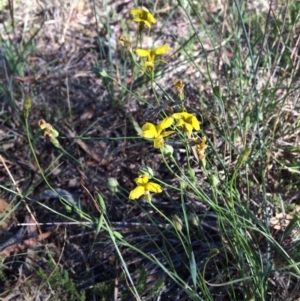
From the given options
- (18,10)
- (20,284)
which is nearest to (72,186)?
(20,284)

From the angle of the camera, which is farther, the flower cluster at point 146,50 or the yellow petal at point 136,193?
the flower cluster at point 146,50

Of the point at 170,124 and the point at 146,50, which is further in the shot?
the point at 146,50

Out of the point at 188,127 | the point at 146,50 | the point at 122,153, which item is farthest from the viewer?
the point at 122,153

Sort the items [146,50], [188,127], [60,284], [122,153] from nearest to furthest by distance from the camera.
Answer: [188,127], [146,50], [60,284], [122,153]

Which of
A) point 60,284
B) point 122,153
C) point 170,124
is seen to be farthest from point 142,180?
point 122,153

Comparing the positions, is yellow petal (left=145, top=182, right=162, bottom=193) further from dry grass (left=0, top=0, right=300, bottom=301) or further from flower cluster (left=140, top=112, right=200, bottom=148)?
dry grass (left=0, top=0, right=300, bottom=301)

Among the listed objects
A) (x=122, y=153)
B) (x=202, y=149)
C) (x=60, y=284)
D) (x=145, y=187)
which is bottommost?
(x=60, y=284)

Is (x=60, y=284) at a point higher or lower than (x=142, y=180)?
lower

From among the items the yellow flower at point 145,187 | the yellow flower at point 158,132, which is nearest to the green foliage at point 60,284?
the yellow flower at point 145,187

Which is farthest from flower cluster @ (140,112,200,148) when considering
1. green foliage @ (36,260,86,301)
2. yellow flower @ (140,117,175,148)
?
green foliage @ (36,260,86,301)

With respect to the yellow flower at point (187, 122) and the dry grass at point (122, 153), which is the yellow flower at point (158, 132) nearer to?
the yellow flower at point (187, 122)

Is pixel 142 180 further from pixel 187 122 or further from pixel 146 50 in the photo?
pixel 146 50
